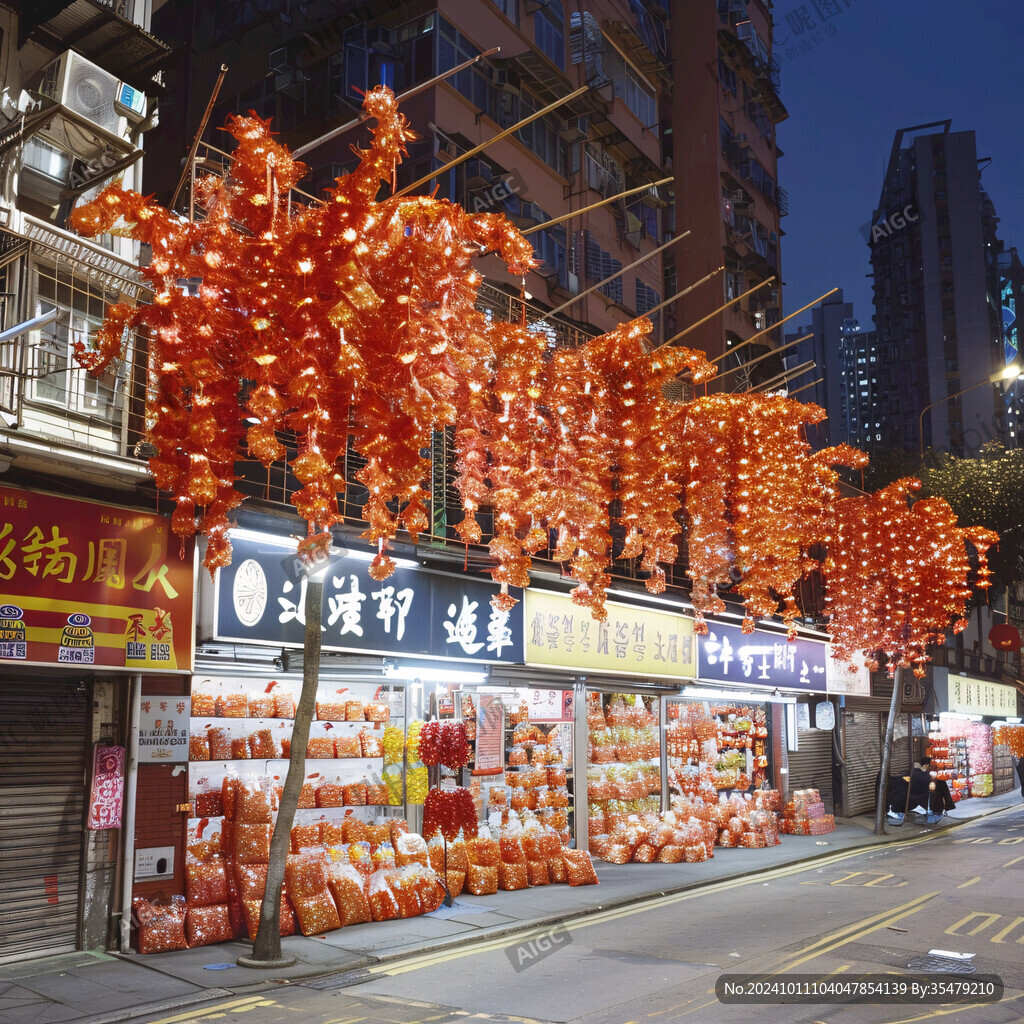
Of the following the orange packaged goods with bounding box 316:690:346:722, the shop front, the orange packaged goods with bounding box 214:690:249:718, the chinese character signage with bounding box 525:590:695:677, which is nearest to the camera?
the shop front

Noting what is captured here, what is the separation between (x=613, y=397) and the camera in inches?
574

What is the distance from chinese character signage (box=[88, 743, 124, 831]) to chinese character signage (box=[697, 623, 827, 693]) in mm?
12428

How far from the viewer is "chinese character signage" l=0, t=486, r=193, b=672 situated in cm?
911

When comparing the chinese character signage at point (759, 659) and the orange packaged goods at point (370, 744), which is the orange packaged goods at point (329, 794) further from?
the chinese character signage at point (759, 659)

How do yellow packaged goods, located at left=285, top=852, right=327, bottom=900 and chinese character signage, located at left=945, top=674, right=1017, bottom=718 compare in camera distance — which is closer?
yellow packaged goods, located at left=285, top=852, right=327, bottom=900

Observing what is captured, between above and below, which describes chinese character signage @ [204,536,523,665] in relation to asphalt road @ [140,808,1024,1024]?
above

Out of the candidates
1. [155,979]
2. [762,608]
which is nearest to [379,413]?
[155,979]

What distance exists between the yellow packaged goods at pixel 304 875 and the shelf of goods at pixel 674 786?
23.1 feet

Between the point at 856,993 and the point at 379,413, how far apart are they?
6.71m

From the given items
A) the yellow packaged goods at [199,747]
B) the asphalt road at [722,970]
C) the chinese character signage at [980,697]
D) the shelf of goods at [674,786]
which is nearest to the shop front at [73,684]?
the yellow packaged goods at [199,747]

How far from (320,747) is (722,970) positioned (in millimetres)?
6179

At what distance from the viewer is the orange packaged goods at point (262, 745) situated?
12.4 meters

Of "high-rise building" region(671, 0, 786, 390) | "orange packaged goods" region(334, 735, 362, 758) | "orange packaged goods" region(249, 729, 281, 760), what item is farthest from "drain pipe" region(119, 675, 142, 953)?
Answer: "high-rise building" region(671, 0, 786, 390)

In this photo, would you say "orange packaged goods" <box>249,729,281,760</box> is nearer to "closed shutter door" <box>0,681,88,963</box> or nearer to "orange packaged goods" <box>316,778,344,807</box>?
"orange packaged goods" <box>316,778,344,807</box>
